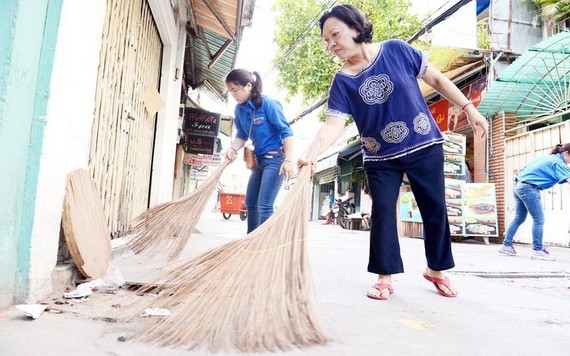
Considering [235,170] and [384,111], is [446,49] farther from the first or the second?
[235,170]

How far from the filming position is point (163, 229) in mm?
2365

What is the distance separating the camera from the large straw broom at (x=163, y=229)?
235 cm

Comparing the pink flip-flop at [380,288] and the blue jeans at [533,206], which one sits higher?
the blue jeans at [533,206]

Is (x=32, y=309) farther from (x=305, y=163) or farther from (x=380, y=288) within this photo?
(x=380, y=288)

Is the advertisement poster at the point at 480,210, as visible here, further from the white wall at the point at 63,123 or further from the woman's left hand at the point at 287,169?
the white wall at the point at 63,123

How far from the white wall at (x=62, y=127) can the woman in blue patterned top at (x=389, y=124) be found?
3.51 ft

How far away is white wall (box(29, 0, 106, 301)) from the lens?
1.42 metres

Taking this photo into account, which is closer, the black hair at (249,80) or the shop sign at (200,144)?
the black hair at (249,80)

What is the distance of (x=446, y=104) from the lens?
9484 mm

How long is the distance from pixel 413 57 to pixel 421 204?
30.2 inches

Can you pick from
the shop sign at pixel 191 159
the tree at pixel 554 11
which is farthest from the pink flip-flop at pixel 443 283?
the tree at pixel 554 11

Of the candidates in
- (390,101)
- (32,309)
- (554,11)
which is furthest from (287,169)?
(554,11)

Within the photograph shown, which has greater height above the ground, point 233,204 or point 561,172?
point 561,172

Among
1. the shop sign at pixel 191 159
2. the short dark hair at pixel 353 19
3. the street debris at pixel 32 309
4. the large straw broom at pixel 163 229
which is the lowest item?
the street debris at pixel 32 309
